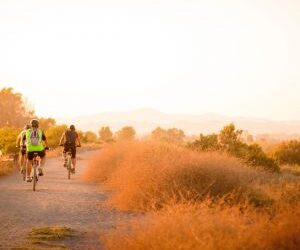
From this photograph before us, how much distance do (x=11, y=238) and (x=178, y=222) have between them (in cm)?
406

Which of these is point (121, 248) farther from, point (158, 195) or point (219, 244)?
point (158, 195)

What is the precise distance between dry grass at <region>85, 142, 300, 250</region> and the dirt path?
657 mm

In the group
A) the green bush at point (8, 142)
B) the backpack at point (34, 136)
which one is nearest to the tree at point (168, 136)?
the green bush at point (8, 142)

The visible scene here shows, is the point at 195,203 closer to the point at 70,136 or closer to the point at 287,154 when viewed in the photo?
the point at 70,136

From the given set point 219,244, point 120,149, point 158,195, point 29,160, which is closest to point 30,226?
point 158,195

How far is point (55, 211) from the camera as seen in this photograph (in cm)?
1441

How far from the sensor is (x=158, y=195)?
46.7 feet

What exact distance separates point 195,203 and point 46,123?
82784mm

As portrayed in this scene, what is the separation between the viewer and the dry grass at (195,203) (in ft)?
25.1

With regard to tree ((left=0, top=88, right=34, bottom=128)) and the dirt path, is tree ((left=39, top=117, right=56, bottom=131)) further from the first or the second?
the dirt path

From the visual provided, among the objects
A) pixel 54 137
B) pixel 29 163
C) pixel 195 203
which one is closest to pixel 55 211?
pixel 29 163

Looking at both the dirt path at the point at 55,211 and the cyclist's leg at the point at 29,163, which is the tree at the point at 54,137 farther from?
the cyclist's leg at the point at 29,163

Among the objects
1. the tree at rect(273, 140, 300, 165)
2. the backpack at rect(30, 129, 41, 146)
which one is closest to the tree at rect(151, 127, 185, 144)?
the tree at rect(273, 140, 300, 165)

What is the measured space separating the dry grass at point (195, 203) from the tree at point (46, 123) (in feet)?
202
